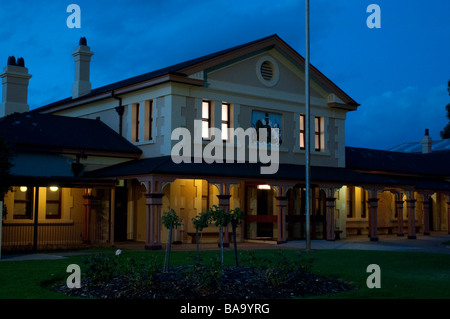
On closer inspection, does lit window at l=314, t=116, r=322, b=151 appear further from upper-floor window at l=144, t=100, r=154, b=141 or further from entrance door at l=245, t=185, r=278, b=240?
upper-floor window at l=144, t=100, r=154, b=141

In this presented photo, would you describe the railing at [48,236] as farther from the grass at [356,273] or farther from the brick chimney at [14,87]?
the brick chimney at [14,87]

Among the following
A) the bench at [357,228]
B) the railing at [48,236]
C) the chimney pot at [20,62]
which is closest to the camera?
the railing at [48,236]

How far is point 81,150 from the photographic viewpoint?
24234 mm

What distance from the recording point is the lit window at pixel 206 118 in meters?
25.5

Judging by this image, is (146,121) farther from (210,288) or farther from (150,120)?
(210,288)

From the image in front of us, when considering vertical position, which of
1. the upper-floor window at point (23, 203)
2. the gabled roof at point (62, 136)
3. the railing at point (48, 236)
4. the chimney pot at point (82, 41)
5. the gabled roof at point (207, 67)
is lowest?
the railing at point (48, 236)

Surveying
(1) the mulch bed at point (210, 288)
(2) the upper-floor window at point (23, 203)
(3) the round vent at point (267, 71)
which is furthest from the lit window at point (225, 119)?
(1) the mulch bed at point (210, 288)

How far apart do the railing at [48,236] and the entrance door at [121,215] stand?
8.00 feet

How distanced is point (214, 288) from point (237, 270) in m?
2.02

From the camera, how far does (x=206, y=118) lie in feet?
84.1

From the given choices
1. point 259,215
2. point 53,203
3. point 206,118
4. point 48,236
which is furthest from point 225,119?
point 48,236

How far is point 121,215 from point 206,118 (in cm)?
594

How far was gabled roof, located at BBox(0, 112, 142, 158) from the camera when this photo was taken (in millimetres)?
23453

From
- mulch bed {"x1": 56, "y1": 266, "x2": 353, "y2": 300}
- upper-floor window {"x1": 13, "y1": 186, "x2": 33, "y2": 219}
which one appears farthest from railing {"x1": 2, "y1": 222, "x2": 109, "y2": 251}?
mulch bed {"x1": 56, "y1": 266, "x2": 353, "y2": 300}
